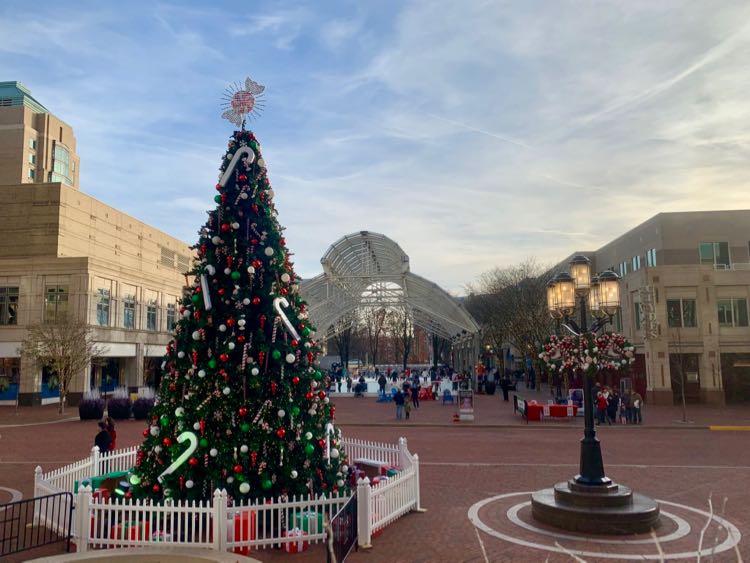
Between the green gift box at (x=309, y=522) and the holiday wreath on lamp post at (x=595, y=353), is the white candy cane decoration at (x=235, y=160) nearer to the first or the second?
the green gift box at (x=309, y=522)

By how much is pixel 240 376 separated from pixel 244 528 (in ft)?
7.32

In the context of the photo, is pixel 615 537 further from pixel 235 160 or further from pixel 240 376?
pixel 235 160

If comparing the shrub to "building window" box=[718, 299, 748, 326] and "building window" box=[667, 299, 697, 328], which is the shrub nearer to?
"building window" box=[667, 299, 697, 328]

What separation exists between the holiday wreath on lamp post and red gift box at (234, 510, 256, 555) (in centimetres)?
626

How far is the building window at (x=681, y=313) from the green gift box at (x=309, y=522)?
30.8 metres

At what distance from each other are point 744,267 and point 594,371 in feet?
107

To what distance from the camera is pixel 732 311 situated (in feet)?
111

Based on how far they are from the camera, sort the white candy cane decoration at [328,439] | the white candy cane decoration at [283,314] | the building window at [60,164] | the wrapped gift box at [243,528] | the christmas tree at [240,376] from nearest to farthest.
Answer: the wrapped gift box at [243,528], the christmas tree at [240,376], the white candy cane decoration at [283,314], the white candy cane decoration at [328,439], the building window at [60,164]

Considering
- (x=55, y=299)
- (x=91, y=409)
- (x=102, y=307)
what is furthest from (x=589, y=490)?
(x=102, y=307)

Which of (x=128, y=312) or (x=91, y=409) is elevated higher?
(x=128, y=312)

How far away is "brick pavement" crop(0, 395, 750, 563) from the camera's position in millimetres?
8836

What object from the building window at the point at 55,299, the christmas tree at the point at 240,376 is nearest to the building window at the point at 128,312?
the building window at the point at 55,299

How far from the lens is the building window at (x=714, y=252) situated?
39250 mm

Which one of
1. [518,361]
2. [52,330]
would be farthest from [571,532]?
[518,361]
